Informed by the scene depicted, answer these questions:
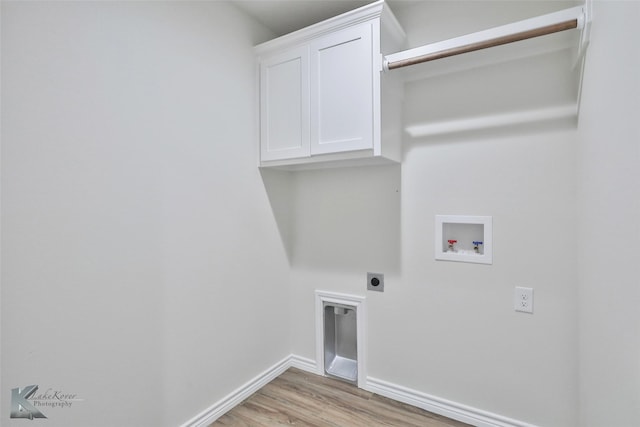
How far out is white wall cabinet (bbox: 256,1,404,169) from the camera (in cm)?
164

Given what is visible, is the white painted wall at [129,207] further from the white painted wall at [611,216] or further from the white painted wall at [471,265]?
the white painted wall at [611,216]

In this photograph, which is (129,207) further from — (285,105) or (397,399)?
(397,399)

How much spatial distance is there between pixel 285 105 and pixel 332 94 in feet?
1.12

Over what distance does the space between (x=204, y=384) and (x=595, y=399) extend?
1.79m

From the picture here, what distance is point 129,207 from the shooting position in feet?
4.51

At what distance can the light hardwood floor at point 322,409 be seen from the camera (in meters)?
1.74

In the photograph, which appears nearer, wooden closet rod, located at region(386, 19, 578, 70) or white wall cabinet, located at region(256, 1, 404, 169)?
wooden closet rod, located at region(386, 19, 578, 70)

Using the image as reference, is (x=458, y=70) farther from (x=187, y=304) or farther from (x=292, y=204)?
(x=187, y=304)

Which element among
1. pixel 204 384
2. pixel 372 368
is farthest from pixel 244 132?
pixel 372 368

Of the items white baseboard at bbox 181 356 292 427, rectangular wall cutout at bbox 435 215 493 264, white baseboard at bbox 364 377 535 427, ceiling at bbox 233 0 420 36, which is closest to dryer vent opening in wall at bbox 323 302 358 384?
white baseboard at bbox 364 377 535 427

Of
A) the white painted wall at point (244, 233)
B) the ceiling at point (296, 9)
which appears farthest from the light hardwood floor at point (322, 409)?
the ceiling at point (296, 9)

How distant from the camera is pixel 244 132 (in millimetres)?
1974

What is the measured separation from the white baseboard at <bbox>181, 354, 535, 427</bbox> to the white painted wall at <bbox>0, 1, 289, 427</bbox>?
0.21 ft

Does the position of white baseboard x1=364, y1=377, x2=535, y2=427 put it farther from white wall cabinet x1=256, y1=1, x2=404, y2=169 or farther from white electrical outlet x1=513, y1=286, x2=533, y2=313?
white wall cabinet x1=256, y1=1, x2=404, y2=169
